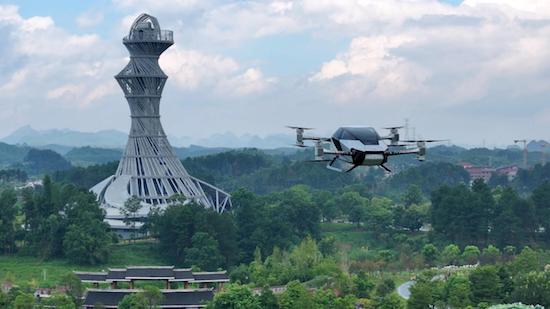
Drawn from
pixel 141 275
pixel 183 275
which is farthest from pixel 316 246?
pixel 141 275

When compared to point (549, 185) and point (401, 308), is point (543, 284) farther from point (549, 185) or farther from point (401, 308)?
point (549, 185)

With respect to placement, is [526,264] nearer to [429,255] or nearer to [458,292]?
[458,292]

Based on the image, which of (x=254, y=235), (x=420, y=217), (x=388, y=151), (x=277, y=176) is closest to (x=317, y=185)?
(x=277, y=176)

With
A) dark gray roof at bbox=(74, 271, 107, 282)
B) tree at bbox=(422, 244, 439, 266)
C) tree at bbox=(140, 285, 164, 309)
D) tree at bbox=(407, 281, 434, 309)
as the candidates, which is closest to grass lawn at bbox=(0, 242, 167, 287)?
dark gray roof at bbox=(74, 271, 107, 282)

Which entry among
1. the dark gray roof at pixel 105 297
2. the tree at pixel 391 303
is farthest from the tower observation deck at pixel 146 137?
the tree at pixel 391 303

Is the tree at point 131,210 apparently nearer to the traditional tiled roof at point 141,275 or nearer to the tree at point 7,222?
the tree at point 7,222

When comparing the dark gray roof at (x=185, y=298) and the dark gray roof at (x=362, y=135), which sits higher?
the dark gray roof at (x=362, y=135)
